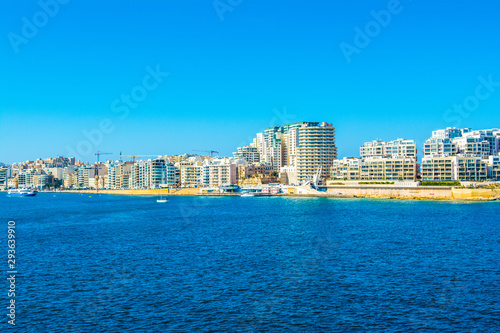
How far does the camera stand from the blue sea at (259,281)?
17.5 metres

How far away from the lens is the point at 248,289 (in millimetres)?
21375

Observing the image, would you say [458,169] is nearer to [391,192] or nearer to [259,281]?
[391,192]

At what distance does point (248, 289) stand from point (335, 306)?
162 inches

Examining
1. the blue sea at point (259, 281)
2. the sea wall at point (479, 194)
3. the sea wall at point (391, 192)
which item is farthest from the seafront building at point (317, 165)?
the blue sea at point (259, 281)

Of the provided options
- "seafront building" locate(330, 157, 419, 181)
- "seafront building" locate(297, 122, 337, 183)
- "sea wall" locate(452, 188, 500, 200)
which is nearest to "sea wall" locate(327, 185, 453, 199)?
"sea wall" locate(452, 188, 500, 200)

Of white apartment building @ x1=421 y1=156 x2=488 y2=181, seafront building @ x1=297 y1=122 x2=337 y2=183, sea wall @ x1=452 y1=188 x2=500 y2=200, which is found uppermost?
seafront building @ x1=297 y1=122 x2=337 y2=183

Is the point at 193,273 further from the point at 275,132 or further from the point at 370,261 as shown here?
the point at 275,132

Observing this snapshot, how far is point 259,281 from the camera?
2267 centimetres

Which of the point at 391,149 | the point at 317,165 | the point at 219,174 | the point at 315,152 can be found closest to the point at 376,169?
the point at 391,149

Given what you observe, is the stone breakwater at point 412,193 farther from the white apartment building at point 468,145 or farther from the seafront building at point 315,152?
the white apartment building at point 468,145

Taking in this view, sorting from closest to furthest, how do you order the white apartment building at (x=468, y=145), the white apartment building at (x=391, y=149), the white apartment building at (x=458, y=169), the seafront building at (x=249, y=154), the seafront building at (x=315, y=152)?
the white apartment building at (x=458, y=169) → the white apartment building at (x=468, y=145) → the white apartment building at (x=391, y=149) → the seafront building at (x=315, y=152) → the seafront building at (x=249, y=154)

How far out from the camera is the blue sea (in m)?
17.5

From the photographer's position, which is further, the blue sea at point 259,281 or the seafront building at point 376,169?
the seafront building at point 376,169

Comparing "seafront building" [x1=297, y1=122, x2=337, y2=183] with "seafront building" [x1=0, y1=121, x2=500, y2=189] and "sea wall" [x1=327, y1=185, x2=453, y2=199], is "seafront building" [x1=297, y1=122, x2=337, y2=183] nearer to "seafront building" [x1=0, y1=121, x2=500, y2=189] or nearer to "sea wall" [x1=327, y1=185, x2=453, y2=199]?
"seafront building" [x1=0, y1=121, x2=500, y2=189]
